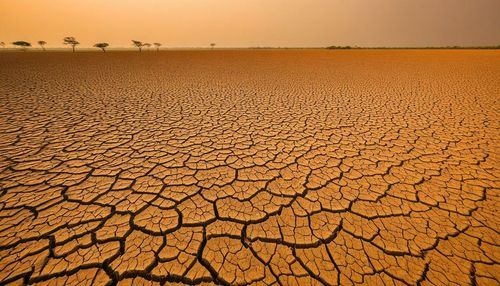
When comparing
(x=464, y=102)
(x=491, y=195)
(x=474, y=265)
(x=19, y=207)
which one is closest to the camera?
(x=474, y=265)

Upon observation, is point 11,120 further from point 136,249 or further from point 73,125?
point 136,249

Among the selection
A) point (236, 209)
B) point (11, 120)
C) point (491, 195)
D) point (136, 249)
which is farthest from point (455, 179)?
point (11, 120)

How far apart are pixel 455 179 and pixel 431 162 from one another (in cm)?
35

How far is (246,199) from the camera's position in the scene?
1.85m

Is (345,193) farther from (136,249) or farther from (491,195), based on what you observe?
(136,249)

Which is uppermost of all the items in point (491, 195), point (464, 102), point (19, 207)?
point (464, 102)

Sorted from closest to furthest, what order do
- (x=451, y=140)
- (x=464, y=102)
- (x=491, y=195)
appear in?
1. (x=491, y=195)
2. (x=451, y=140)
3. (x=464, y=102)

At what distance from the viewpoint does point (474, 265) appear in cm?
130

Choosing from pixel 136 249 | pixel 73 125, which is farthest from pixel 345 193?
pixel 73 125

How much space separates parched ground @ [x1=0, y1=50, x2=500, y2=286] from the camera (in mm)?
1265

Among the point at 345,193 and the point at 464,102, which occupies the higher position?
the point at 464,102

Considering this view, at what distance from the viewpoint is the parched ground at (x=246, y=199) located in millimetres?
1265

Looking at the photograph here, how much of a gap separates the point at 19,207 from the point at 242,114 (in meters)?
3.25

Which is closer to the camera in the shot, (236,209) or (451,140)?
(236,209)
